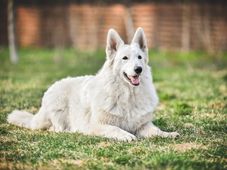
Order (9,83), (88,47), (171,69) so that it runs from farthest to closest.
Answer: (88,47) < (171,69) < (9,83)

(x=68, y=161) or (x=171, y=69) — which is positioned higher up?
(x=68, y=161)

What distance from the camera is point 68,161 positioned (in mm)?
7387

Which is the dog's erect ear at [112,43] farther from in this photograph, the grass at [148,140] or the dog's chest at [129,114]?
the grass at [148,140]

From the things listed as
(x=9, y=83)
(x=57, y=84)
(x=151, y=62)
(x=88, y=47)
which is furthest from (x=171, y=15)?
(x=57, y=84)

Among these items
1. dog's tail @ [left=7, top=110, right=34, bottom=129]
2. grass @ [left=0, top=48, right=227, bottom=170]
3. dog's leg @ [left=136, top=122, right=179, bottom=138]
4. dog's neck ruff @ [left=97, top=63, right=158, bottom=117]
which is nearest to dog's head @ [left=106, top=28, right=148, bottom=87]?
dog's neck ruff @ [left=97, top=63, right=158, bottom=117]

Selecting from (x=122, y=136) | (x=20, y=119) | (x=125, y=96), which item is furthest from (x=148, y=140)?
(x=20, y=119)

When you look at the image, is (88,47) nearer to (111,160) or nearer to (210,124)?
(210,124)

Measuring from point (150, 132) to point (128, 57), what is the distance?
3.85ft

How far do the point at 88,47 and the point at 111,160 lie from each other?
27.0 m

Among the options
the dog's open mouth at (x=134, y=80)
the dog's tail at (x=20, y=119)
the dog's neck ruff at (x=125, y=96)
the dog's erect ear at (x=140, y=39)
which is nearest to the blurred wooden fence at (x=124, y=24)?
the dog's tail at (x=20, y=119)

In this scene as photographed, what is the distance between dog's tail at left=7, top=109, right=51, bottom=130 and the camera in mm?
10156

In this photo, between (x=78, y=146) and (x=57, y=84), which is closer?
(x=78, y=146)

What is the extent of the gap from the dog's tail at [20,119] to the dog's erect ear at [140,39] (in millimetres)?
2487

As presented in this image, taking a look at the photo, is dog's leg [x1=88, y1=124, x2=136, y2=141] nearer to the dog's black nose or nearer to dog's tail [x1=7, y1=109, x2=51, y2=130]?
the dog's black nose
